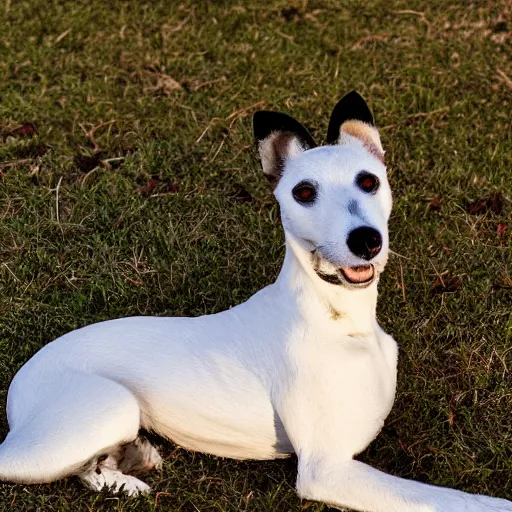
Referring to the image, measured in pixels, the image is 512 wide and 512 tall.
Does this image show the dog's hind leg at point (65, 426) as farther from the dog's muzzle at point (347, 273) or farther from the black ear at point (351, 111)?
the black ear at point (351, 111)

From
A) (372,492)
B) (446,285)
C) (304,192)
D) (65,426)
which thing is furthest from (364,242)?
(446,285)

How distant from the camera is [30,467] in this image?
4035mm

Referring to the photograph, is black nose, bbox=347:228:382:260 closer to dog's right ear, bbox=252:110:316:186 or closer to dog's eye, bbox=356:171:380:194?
dog's eye, bbox=356:171:380:194

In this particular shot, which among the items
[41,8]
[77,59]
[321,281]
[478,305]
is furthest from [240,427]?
[41,8]

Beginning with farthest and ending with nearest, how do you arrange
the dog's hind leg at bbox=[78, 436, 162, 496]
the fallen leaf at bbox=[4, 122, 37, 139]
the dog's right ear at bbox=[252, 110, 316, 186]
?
the fallen leaf at bbox=[4, 122, 37, 139]
the dog's hind leg at bbox=[78, 436, 162, 496]
the dog's right ear at bbox=[252, 110, 316, 186]

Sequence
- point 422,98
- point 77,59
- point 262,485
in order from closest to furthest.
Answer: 1. point 262,485
2. point 422,98
3. point 77,59

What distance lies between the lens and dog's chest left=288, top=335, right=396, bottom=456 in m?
3.97

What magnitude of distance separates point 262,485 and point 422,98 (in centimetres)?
400

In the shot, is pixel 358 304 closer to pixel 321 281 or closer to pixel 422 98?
pixel 321 281

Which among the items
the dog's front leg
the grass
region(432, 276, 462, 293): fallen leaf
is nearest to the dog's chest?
the dog's front leg

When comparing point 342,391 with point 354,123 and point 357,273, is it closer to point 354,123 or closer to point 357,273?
point 357,273

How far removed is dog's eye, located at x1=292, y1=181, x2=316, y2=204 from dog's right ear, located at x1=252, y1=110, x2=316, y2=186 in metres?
0.27

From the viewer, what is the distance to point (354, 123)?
4.15 m

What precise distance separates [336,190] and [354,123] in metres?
0.47
